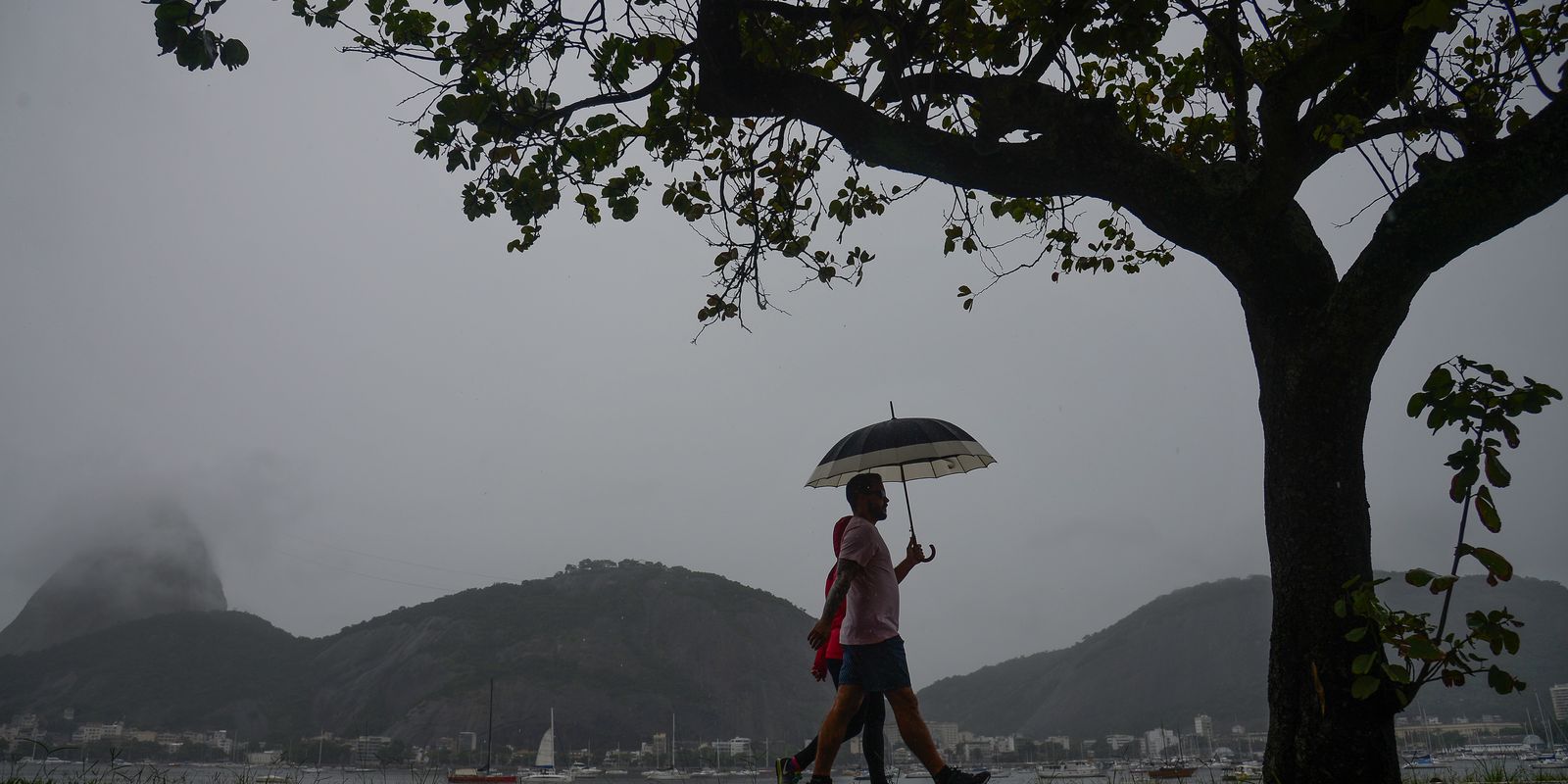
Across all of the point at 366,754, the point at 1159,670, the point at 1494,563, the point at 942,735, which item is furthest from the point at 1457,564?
the point at 1159,670

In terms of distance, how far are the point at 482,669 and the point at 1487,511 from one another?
130053 mm

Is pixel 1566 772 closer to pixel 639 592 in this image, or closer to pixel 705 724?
pixel 705 724

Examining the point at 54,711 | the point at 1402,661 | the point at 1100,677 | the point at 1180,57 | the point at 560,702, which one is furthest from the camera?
the point at 1100,677

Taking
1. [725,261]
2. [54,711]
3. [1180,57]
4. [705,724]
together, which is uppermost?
[1180,57]

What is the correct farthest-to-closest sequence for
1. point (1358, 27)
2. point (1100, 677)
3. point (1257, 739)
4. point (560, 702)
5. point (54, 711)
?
point (1100, 677) → point (560, 702) → point (54, 711) → point (1257, 739) → point (1358, 27)

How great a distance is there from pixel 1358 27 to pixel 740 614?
151 metres

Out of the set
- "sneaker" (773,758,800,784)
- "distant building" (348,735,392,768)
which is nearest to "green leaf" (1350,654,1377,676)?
"sneaker" (773,758,800,784)

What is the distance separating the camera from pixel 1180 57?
673 cm

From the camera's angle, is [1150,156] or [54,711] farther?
[54,711]

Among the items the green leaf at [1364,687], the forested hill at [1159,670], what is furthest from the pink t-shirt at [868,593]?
the forested hill at [1159,670]

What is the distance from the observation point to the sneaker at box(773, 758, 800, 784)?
16.5 feet

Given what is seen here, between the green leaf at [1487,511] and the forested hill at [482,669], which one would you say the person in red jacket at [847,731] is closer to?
the green leaf at [1487,511]

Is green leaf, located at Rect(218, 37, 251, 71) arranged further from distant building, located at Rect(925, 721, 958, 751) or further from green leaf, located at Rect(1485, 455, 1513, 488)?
distant building, located at Rect(925, 721, 958, 751)

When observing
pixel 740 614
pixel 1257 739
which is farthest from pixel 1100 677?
pixel 1257 739
